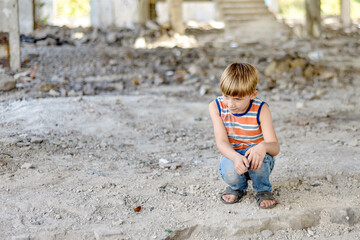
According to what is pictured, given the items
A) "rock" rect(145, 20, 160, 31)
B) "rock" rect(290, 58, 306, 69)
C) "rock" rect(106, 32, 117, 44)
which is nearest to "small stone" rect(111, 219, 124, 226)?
"rock" rect(290, 58, 306, 69)

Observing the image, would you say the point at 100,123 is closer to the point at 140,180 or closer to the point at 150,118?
the point at 150,118

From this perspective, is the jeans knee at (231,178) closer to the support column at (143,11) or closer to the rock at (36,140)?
the rock at (36,140)

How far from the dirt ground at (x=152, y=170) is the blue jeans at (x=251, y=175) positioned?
0.43 ft

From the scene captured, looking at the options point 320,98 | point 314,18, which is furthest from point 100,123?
point 314,18

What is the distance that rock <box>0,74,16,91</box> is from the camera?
5832 millimetres

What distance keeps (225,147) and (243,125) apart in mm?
180

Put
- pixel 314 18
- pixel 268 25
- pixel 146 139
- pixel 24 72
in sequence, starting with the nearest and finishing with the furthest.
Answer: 1. pixel 146 139
2. pixel 24 72
3. pixel 314 18
4. pixel 268 25

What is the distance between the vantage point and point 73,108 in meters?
5.03

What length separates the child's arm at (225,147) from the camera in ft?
8.19

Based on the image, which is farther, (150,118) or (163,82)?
(163,82)

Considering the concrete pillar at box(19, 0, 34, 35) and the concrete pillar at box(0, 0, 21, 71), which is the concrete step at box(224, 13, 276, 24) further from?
the concrete pillar at box(0, 0, 21, 71)

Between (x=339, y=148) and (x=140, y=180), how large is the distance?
73.1 inches

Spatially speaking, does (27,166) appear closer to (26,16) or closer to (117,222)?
(117,222)

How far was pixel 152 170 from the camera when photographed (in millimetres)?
3457
